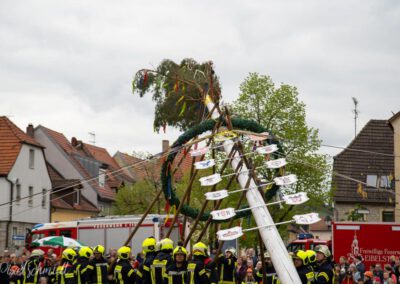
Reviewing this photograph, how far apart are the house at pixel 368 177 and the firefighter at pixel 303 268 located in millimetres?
35913

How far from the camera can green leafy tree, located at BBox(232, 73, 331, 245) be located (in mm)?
44531

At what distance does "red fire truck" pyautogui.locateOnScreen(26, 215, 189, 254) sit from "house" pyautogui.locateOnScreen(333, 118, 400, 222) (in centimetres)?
2401

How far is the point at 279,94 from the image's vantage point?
45.6 metres

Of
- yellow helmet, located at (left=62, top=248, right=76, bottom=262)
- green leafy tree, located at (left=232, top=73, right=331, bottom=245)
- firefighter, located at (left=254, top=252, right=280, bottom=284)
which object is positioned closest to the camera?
yellow helmet, located at (left=62, top=248, right=76, bottom=262)

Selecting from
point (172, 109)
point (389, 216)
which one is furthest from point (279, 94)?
point (389, 216)

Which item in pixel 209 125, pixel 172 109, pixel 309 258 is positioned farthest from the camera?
pixel 172 109

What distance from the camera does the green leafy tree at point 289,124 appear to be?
4453 centimetres

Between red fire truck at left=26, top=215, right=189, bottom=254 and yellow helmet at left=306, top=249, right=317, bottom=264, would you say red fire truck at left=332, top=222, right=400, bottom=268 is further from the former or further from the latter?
yellow helmet at left=306, top=249, right=317, bottom=264

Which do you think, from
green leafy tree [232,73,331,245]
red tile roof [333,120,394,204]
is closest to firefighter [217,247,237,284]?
green leafy tree [232,73,331,245]

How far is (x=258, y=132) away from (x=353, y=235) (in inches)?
281

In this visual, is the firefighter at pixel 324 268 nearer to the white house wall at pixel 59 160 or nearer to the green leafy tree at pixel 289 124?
the green leafy tree at pixel 289 124

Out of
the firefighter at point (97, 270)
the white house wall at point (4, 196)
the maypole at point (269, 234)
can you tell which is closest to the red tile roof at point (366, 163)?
the white house wall at point (4, 196)

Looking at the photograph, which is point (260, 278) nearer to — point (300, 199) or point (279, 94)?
point (300, 199)

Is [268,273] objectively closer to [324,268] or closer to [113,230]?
[324,268]
